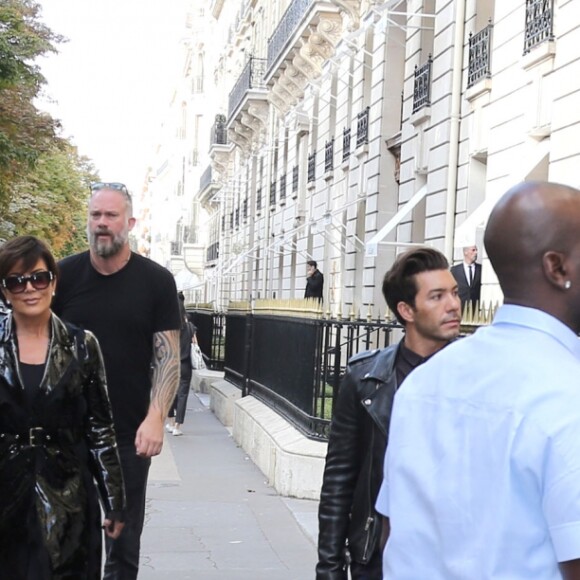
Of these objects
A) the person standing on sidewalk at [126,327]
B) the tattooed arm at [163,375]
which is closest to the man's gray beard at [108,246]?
the person standing on sidewalk at [126,327]

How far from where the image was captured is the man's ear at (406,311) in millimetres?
4172

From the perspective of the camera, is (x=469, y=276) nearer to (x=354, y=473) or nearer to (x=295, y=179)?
(x=354, y=473)

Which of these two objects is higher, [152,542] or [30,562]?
[30,562]

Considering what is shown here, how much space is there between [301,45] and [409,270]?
91.9ft

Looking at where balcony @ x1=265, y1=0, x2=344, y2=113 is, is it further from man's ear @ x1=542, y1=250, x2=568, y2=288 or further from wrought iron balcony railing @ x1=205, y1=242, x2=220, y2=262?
man's ear @ x1=542, y1=250, x2=568, y2=288

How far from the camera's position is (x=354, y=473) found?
3926mm

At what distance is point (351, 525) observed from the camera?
395 centimetres

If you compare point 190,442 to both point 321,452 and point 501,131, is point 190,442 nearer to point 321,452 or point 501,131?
point 321,452

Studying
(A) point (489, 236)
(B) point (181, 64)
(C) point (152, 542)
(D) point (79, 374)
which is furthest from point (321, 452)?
(B) point (181, 64)

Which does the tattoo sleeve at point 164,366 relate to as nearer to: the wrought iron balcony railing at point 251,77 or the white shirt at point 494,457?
the white shirt at point 494,457

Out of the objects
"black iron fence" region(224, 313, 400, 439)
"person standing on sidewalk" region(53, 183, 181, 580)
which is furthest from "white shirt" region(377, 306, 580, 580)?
"black iron fence" region(224, 313, 400, 439)

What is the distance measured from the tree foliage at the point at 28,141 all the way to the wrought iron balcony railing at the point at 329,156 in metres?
6.35

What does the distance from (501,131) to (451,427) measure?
15.1m

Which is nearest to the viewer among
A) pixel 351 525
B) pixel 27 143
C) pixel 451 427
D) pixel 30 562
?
pixel 451 427
